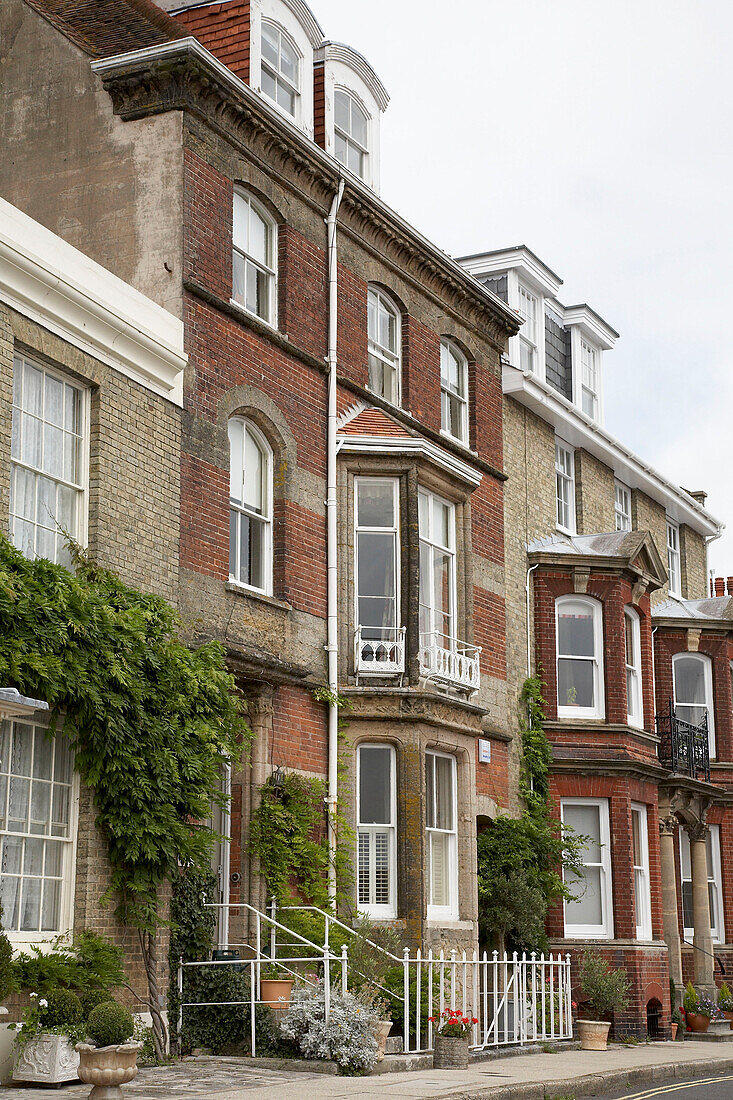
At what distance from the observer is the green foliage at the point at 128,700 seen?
12461mm

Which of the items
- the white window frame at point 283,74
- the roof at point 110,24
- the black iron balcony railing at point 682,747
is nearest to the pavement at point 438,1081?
the black iron balcony railing at point 682,747

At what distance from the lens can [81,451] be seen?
14.2m

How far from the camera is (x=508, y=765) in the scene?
22250 millimetres

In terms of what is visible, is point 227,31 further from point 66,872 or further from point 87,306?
point 66,872

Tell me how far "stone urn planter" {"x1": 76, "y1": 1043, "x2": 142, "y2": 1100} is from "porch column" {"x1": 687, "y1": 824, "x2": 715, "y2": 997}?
17.3m

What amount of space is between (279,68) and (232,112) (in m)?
2.42

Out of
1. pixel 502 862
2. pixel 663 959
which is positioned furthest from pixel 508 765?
pixel 663 959

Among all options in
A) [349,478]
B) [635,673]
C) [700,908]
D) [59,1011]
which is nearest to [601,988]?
[635,673]

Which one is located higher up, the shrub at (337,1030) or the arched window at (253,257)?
the arched window at (253,257)

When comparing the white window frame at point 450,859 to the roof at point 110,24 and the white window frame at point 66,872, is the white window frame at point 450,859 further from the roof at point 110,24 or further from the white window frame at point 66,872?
the roof at point 110,24

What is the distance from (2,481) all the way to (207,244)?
16.8ft

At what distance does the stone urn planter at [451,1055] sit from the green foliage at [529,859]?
520 centimetres

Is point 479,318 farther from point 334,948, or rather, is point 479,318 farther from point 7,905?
point 7,905

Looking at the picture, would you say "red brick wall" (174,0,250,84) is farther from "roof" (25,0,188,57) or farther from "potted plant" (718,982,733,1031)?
"potted plant" (718,982,733,1031)
